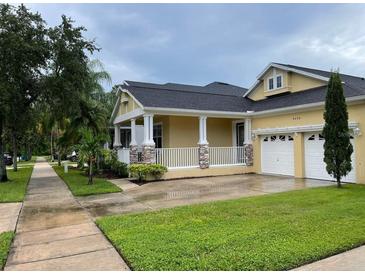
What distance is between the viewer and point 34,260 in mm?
4738

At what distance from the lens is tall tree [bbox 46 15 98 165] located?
15047 mm

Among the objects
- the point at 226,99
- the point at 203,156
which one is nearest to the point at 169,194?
the point at 203,156

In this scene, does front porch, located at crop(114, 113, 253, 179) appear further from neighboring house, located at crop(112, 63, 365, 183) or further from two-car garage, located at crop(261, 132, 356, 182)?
two-car garage, located at crop(261, 132, 356, 182)

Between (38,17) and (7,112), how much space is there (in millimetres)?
4819

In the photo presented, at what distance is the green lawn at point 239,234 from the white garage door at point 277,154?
21.2 feet

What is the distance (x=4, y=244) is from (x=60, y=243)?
955mm

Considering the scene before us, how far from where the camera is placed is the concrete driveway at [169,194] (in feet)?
28.7

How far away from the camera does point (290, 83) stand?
55.9 feet

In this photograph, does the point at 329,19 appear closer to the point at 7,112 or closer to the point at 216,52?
the point at 216,52

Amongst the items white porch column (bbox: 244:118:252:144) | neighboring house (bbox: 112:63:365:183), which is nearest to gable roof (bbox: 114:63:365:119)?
neighboring house (bbox: 112:63:365:183)

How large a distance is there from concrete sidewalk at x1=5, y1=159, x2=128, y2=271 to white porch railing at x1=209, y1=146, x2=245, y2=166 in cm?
918

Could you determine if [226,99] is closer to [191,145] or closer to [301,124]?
[191,145]

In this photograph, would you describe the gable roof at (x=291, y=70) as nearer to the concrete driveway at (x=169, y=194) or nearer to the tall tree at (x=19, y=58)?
the concrete driveway at (x=169, y=194)

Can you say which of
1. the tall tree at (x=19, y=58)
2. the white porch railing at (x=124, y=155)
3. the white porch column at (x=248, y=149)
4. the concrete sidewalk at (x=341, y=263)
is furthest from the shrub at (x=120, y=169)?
the concrete sidewalk at (x=341, y=263)
